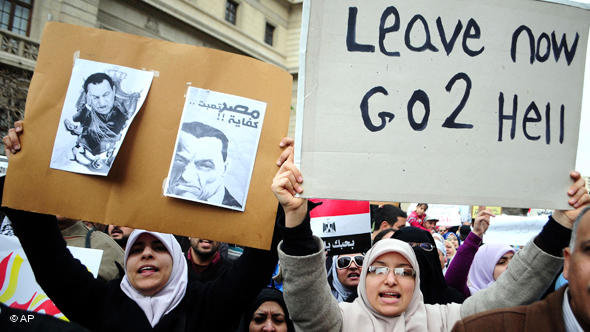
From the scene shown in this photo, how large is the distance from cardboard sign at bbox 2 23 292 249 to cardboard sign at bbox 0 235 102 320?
801 millimetres

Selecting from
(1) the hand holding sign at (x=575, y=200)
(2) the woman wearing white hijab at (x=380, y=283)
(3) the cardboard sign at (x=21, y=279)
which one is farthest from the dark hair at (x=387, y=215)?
(3) the cardboard sign at (x=21, y=279)

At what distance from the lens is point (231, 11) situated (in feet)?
74.0

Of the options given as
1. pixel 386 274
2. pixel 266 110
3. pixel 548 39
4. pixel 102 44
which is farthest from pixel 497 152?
pixel 102 44

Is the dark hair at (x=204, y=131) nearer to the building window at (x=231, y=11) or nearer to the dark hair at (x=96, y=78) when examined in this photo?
the dark hair at (x=96, y=78)

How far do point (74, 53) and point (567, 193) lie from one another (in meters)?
2.07

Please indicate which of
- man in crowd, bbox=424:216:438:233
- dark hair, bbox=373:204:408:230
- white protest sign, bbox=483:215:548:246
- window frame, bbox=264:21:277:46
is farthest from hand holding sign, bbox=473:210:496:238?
window frame, bbox=264:21:277:46

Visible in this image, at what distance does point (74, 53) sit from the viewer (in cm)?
174

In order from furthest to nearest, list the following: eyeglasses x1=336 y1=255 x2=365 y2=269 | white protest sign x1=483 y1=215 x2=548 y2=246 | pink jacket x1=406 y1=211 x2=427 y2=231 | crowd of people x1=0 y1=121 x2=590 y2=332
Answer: pink jacket x1=406 y1=211 x2=427 y2=231 → white protest sign x1=483 y1=215 x2=548 y2=246 → eyeglasses x1=336 y1=255 x2=365 y2=269 → crowd of people x1=0 y1=121 x2=590 y2=332

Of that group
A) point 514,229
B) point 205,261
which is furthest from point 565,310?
point 514,229

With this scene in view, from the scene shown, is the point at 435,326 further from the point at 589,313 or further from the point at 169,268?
the point at 169,268

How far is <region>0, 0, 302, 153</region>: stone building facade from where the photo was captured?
11.6 metres

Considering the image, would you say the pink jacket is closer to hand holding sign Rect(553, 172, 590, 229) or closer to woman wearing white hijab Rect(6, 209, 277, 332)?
hand holding sign Rect(553, 172, 590, 229)

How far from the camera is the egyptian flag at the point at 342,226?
3088mm

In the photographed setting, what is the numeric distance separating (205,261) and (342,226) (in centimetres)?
107
